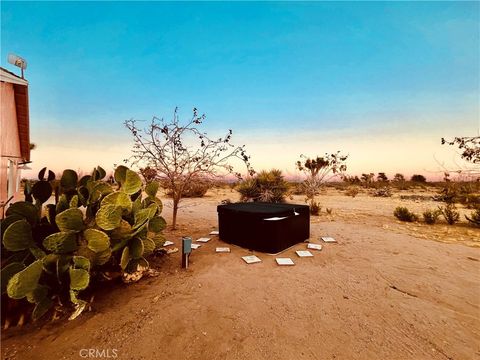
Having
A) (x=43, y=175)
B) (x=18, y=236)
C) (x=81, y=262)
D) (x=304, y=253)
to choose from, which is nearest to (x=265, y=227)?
(x=304, y=253)

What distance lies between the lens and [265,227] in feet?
14.7

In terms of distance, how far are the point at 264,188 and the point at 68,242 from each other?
9.12 m

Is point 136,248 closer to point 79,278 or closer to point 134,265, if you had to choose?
point 134,265

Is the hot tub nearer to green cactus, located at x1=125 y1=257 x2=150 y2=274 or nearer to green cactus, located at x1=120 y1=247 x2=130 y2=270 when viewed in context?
green cactus, located at x1=125 y1=257 x2=150 y2=274

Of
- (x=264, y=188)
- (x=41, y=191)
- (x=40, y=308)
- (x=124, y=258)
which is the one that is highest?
(x=41, y=191)

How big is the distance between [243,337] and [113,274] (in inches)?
80.6

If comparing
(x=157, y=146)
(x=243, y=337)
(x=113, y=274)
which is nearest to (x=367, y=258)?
(x=243, y=337)

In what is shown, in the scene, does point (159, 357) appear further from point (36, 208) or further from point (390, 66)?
point (390, 66)

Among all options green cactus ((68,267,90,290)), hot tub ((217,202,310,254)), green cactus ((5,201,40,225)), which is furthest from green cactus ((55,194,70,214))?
hot tub ((217,202,310,254))

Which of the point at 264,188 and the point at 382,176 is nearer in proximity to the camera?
the point at 264,188

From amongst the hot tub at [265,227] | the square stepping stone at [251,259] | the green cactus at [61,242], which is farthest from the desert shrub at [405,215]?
the green cactus at [61,242]

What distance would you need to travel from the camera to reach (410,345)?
6.63ft

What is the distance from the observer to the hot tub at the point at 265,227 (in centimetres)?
448
